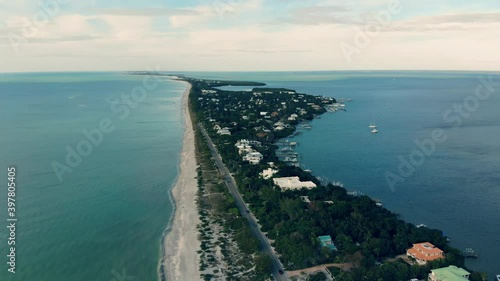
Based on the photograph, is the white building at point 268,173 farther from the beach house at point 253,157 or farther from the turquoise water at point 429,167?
the turquoise water at point 429,167

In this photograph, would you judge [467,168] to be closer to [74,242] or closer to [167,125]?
[74,242]

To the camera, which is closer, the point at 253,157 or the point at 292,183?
the point at 292,183

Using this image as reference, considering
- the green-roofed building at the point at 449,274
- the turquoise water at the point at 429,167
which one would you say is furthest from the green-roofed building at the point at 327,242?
the turquoise water at the point at 429,167

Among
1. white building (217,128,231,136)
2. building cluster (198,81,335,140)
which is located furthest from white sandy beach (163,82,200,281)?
building cluster (198,81,335,140)

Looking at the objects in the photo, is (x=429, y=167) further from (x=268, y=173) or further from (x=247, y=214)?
(x=247, y=214)

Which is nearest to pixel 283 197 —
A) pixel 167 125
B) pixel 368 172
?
pixel 368 172

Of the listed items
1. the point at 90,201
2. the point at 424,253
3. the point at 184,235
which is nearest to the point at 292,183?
the point at 184,235

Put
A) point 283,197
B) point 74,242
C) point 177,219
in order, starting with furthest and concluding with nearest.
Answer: point 283,197 → point 177,219 → point 74,242
